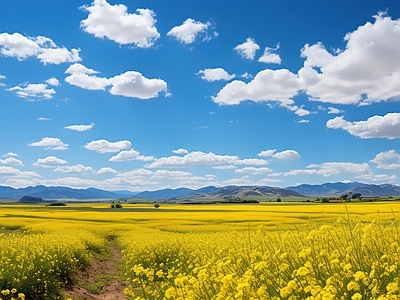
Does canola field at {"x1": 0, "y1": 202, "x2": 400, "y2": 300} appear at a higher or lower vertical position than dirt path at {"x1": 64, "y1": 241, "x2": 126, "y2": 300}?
higher

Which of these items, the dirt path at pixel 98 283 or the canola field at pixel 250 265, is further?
the dirt path at pixel 98 283

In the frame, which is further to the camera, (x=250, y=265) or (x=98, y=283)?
(x=98, y=283)

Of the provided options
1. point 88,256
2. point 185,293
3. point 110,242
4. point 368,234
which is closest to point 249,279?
point 185,293

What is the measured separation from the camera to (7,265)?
1240 centimetres

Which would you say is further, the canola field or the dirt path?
the dirt path

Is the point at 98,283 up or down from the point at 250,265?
down

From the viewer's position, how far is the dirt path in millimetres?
14822

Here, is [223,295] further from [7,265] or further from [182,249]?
[182,249]

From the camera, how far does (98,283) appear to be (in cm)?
1700

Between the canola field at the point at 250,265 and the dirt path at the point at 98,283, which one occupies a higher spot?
the canola field at the point at 250,265

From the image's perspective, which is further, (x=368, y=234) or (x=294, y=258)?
(x=294, y=258)

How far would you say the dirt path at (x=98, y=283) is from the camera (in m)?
14.8

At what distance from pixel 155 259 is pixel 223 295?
12908mm

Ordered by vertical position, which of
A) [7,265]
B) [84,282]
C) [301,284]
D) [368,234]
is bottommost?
[84,282]
